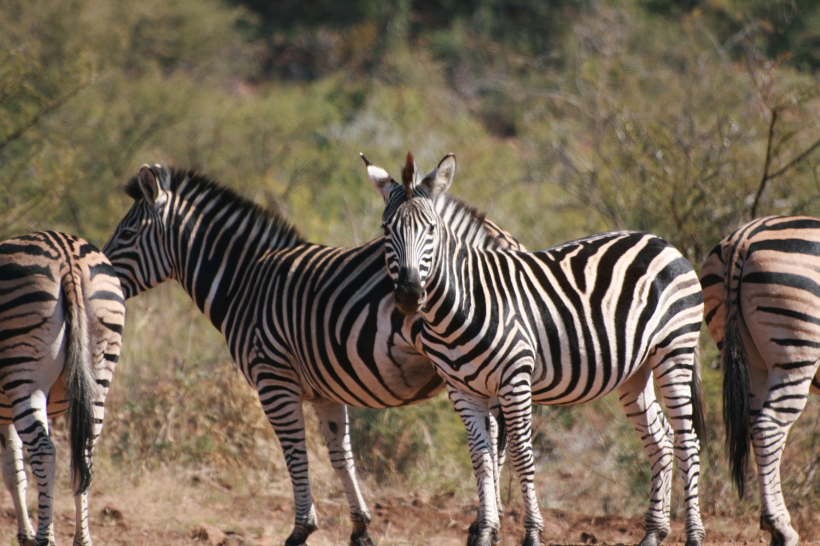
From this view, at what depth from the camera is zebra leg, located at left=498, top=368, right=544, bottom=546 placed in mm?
4176

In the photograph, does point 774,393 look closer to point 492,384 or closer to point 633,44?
point 492,384

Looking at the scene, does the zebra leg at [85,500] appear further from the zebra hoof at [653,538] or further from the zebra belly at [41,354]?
the zebra hoof at [653,538]

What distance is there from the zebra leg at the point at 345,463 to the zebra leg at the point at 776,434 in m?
2.59

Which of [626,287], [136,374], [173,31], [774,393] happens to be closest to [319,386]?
[626,287]

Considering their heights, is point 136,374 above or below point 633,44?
below

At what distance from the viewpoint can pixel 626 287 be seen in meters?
4.50

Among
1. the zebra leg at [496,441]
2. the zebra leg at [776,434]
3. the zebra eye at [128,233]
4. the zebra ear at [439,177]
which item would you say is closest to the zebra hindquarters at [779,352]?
the zebra leg at [776,434]

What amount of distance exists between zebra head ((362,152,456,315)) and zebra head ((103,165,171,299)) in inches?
86.8

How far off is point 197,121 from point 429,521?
36.7 ft

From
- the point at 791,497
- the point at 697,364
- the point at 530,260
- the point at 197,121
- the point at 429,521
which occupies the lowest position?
the point at 429,521

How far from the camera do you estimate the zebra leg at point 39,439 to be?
14.1 feet

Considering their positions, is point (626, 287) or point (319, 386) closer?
point (626, 287)

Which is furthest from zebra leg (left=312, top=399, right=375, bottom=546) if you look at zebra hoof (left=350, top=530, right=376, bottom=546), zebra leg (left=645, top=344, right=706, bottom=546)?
zebra leg (left=645, top=344, right=706, bottom=546)

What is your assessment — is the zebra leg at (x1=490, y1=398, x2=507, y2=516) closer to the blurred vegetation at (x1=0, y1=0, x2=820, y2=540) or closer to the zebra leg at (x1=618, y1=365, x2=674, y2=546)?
the zebra leg at (x1=618, y1=365, x2=674, y2=546)
